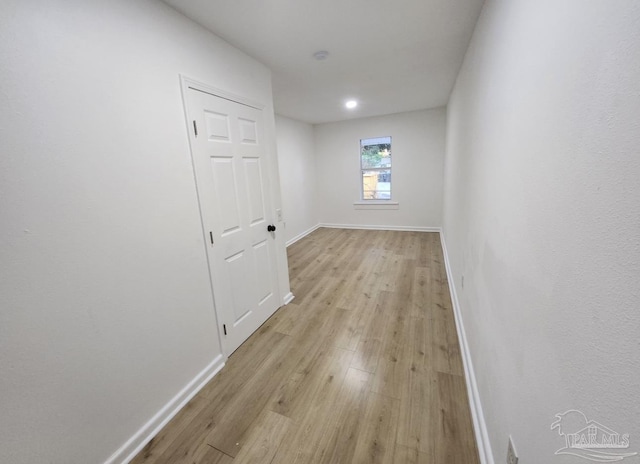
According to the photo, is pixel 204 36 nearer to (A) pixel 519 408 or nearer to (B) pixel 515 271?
(B) pixel 515 271

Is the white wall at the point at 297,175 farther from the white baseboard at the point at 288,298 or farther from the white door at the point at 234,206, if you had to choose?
the white door at the point at 234,206

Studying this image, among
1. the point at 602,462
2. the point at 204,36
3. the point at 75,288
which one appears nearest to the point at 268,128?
the point at 204,36

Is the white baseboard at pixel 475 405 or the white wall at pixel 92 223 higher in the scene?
the white wall at pixel 92 223

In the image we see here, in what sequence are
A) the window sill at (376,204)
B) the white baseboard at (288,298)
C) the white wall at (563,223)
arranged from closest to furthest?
1. the white wall at (563,223)
2. the white baseboard at (288,298)
3. the window sill at (376,204)

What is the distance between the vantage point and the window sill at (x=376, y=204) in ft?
18.6

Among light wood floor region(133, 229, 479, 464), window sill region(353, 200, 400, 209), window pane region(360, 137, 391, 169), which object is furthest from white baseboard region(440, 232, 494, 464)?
window pane region(360, 137, 391, 169)

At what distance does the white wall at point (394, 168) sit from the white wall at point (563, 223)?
159 inches

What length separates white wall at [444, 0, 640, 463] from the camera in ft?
1.49

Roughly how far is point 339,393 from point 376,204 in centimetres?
456

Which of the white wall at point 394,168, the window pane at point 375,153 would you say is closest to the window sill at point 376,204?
the white wall at point 394,168

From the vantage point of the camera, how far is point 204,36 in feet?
5.76

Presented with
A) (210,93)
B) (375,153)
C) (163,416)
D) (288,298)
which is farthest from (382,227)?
(163,416)

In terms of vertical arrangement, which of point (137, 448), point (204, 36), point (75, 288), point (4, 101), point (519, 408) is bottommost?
point (137, 448)

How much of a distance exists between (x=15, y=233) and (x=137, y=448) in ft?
4.16
